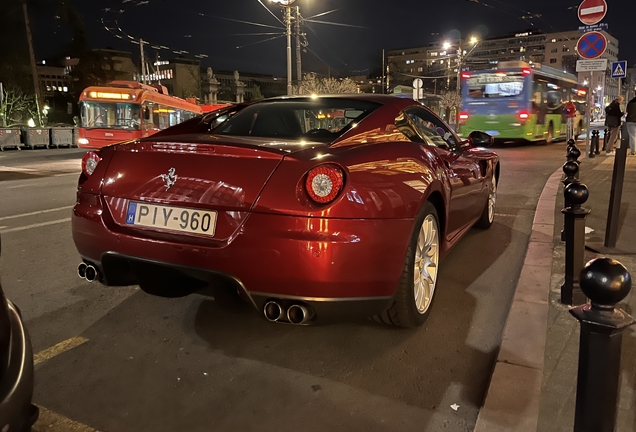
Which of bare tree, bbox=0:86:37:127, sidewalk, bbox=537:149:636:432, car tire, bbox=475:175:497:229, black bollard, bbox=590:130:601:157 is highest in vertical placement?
bare tree, bbox=0:86:37:127

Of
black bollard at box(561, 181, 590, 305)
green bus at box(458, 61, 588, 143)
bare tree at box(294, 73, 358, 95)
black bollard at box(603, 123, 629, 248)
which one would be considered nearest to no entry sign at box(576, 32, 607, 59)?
black bollard at box(603, 123, 629, 248)

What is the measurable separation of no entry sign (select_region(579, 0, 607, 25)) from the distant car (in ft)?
34.6

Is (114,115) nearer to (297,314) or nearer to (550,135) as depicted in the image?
(550,135)

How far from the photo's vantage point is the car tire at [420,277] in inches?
114

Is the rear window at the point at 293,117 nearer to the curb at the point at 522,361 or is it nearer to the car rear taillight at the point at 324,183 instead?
the car rear taillight at the point at 324,183

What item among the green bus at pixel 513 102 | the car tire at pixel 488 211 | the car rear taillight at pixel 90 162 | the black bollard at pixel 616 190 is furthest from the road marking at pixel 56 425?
the green bus at pixel 513 102

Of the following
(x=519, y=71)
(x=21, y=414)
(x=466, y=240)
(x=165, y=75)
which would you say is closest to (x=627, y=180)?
(x=466, y=240)

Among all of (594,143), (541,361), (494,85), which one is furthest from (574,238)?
(494,85)

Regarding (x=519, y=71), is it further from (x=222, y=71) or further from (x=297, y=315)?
(x=222, y=71)

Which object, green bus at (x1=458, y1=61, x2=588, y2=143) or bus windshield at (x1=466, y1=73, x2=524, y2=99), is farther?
bus windshield at (x1=466, y1=73, x2=524, y2=99)

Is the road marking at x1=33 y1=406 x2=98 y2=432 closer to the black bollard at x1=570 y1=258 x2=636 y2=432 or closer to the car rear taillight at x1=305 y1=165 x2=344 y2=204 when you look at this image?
the car rear taillight at x1=305 y1=165 x2=344 y2=204

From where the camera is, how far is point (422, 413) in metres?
2.38

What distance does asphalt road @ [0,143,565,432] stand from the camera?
236 cm

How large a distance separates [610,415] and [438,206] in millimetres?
1841
